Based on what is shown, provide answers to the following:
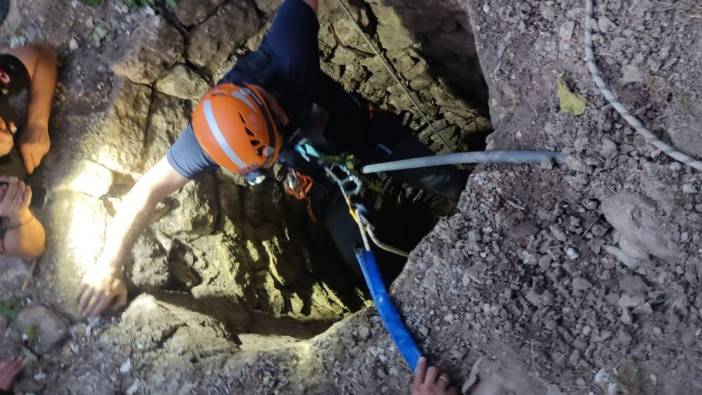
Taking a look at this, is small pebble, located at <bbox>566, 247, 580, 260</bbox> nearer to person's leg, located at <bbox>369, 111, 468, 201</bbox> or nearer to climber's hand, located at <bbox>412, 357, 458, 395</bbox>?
climber's hand, located at <bbox>412, 357, 458, 395</bbox>

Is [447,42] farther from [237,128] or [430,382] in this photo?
[430,382]

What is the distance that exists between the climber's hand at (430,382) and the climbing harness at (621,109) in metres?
1.11

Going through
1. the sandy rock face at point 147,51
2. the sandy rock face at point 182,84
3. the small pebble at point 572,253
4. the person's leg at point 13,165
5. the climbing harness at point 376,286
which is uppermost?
the small pebble at point 572,253

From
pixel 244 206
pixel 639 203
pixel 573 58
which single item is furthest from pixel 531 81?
pixel 244 206

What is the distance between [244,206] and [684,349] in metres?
2.66

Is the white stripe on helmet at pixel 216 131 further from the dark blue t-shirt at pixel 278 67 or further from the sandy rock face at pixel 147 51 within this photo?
the sandy rock face at pixel 147 51

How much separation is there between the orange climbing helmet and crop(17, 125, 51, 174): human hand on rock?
1127 millimetres

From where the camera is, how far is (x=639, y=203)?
1846 mm

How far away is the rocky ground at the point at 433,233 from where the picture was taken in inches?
71.7

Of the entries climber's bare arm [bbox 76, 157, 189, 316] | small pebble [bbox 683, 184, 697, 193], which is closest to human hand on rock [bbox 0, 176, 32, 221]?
climber's bare arm [bbox 76, 157, 189, 316]

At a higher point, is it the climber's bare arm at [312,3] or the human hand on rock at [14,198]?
the climber's bare arm at [312,3]

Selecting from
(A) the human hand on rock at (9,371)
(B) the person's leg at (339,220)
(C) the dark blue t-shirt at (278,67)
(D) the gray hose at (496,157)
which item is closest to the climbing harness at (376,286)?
(C) the dark blue t-shirt at (278,67)

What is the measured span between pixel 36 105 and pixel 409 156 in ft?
6.85

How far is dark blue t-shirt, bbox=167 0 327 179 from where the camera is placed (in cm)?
240
